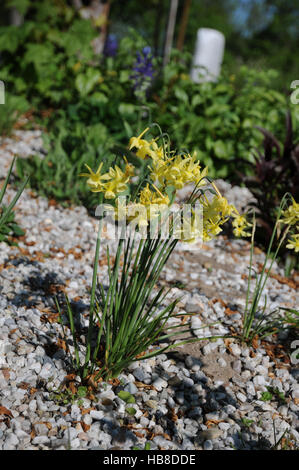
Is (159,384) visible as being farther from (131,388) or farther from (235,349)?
(235,349)

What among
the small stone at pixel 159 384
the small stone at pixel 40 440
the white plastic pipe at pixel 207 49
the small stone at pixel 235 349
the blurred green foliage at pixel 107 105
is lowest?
the small stone at pixel 159 384

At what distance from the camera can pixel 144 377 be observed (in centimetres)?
165

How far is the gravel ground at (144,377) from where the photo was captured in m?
1.38

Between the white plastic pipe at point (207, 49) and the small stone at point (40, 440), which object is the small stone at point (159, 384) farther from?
the white plastic pipe at point (207, 49)

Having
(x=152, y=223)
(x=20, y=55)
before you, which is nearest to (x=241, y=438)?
(x=152, y=223)

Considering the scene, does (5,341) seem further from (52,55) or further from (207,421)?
(52,55)

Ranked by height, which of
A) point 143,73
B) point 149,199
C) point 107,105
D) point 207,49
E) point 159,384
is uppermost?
point 207,49

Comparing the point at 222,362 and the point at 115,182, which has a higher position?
the point at 115,182

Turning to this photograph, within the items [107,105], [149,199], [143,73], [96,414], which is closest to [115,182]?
[149,199]

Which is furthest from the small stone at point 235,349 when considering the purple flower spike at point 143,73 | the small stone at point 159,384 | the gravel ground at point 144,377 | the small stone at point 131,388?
the purple flower spike at point 143,73

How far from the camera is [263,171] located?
9.16 feet

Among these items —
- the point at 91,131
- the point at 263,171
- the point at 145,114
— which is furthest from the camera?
the point at 145,114

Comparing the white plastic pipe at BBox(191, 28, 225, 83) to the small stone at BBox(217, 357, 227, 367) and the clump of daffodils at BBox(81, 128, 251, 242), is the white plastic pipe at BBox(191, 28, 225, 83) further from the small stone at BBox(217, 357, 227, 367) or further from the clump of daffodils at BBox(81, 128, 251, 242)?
the clump of daffodils at BBox(81, 128, 251, 242)

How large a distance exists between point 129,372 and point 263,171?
1703mm
